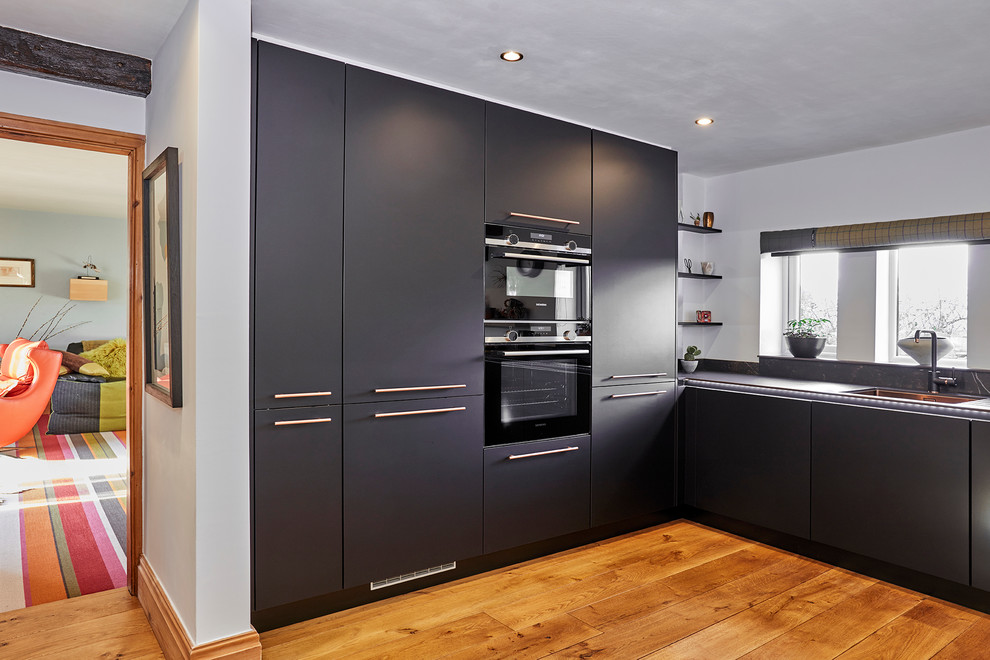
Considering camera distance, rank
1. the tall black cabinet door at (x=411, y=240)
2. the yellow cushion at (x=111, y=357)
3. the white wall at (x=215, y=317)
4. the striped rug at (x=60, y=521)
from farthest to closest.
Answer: the yellow cushion at (x=111, y=357), the striped rug at (x=60, y=521), the tall black cabinet door at (x=411, y=240), the white wall at (x=215, y=317)

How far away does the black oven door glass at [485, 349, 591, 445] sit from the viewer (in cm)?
303

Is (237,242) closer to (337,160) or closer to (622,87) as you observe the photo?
(337,160)

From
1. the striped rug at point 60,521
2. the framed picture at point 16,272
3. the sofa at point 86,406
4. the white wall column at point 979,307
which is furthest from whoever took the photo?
the framed picture at point 16,272

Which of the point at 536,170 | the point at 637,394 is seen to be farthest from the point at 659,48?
the point at 637,394

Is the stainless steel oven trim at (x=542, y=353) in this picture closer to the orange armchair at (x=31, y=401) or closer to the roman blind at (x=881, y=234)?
the roman blind at (x=881, y=234)

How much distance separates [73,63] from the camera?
2.47 m

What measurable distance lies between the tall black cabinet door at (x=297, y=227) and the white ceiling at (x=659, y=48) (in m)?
0.16

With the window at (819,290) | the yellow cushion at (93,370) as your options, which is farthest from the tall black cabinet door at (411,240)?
the yellow cushion at (93,370)

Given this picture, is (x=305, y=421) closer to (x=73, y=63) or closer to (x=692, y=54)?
(x=73, y=63)

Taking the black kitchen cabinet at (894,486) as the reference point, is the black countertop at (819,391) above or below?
above

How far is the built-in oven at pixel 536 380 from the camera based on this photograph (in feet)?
9.93

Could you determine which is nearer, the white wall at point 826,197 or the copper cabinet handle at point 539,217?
the copper cabinet handle at point 539,217

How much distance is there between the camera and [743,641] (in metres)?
2.45

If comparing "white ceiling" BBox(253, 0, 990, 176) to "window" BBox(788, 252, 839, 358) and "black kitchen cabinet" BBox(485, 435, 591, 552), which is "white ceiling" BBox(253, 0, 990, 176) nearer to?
"window" BBox(788, 252, 839, 358)
